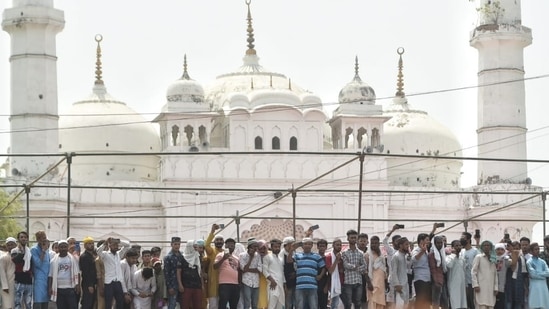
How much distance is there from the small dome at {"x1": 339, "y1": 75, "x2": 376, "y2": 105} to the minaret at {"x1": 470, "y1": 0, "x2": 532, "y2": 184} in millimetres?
2971

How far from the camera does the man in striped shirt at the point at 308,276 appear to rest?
17172 millimetres

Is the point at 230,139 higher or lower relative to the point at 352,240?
higher

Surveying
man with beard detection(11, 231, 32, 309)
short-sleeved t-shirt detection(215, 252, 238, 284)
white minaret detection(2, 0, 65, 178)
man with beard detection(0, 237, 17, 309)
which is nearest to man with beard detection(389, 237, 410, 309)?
short-sleeved t-shirt detection(215, 252, 238, 284)

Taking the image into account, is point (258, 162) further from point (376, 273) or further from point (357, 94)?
point (376, 273)

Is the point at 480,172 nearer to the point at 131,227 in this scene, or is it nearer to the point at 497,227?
the point at 497,227

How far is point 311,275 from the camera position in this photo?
17.2 metres

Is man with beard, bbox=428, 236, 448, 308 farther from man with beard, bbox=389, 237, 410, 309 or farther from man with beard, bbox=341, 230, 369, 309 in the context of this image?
man with beard, bbox=341, 230, 369, 309

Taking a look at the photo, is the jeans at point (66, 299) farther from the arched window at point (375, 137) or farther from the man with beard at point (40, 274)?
the arched window at point (375, 137)

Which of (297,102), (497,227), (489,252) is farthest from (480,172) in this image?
(489,252)

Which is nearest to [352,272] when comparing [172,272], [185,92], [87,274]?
[172,272]

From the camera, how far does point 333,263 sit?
1720 cm

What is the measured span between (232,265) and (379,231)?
22642 mm

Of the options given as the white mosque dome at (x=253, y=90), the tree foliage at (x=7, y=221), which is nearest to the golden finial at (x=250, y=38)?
the white mosque dome at (x=253, y=90)

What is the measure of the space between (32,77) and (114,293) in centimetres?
2249
